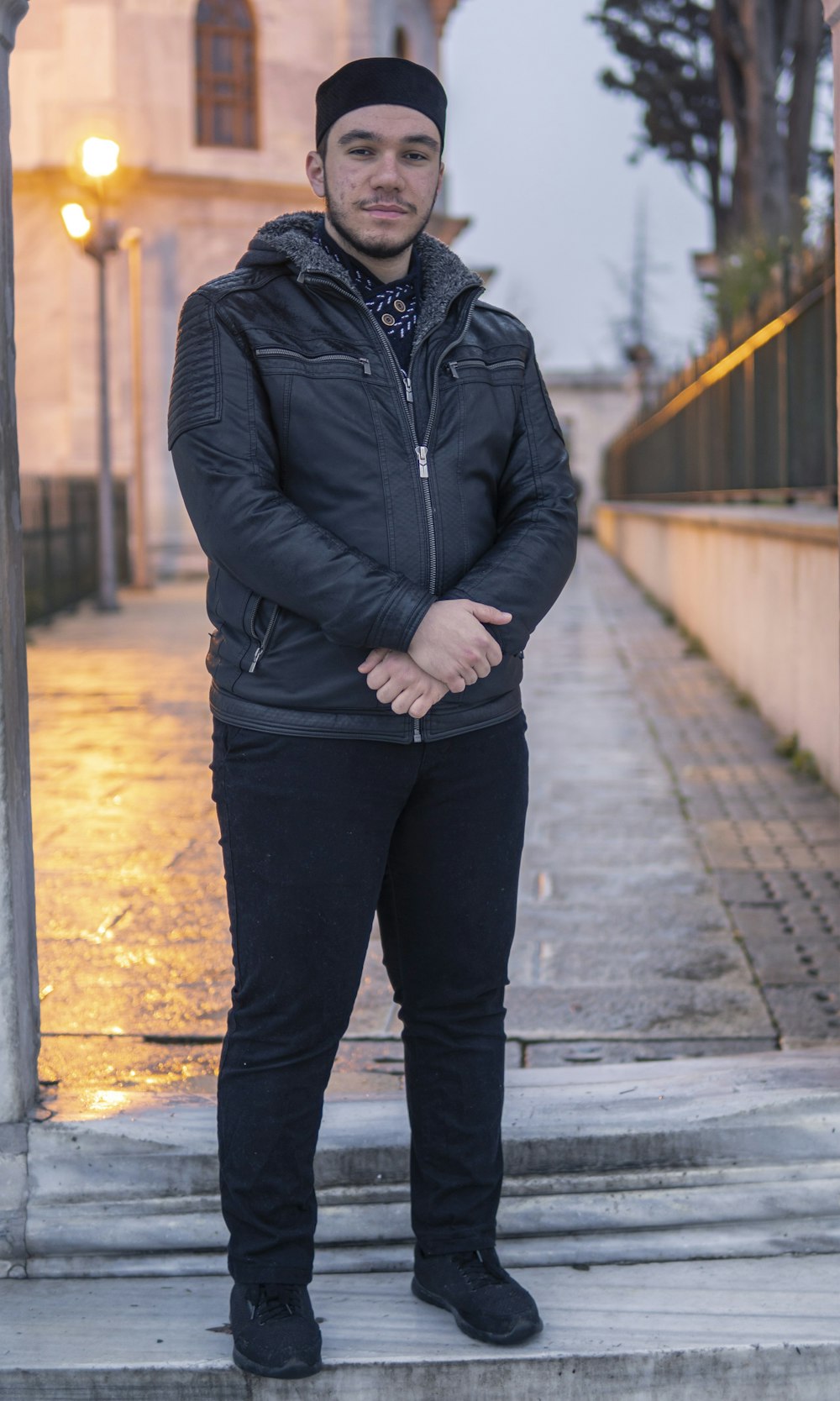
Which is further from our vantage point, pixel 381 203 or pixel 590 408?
pixel 590 408

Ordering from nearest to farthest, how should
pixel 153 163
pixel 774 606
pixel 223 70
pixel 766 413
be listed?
pixel 774 606 → pixel 766 413 → pixel 153 163 → pixel 223 70

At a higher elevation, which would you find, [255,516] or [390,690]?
[255,516]

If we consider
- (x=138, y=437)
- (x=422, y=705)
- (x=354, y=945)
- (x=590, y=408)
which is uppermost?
(x=590, y=408)

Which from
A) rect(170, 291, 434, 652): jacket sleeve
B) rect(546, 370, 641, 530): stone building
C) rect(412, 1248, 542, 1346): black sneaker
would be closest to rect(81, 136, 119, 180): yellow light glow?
rect(170, 291, 434, 652): jacket sleeve

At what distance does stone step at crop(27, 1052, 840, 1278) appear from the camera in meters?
3.10

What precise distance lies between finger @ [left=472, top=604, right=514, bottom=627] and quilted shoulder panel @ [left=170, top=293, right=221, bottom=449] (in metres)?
0.48

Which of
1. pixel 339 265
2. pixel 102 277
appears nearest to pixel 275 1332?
pixel 339 265

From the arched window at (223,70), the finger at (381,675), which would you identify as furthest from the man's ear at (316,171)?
the arched window at (223,70)

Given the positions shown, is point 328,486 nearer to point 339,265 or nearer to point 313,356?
point 313,356

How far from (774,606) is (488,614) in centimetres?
667

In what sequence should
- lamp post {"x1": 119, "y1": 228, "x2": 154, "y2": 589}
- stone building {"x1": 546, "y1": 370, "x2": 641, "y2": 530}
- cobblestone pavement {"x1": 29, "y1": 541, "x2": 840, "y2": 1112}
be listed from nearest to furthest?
cobblestone pavement {"x1": 29, "y1": 541, "x2": 840, "y2": 1112} < lamp post {"x1": 119, "y1": 228, "x2": 154, "y2": 589} < stone building {"x1": 546, "y1": 370, "x2": 641, "y2": 530}

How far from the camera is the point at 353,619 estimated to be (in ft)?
8.10

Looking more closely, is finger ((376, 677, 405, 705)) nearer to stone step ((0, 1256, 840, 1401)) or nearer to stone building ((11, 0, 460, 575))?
stone step ((0, 1256, 840, 1401))

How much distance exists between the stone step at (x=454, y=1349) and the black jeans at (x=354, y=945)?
156 mm
